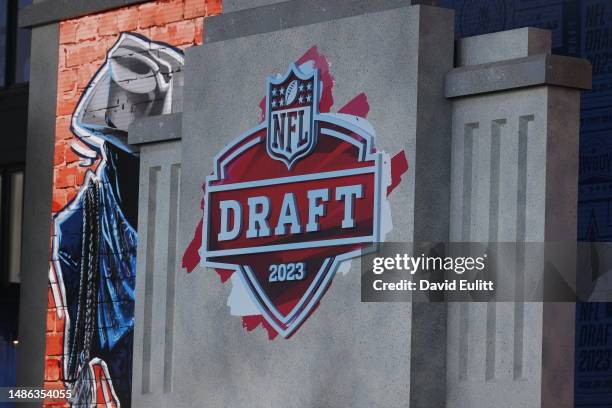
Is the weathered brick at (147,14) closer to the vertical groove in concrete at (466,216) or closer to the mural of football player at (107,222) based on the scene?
the mural of football player at (107,222)

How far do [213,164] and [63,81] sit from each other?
382 cm

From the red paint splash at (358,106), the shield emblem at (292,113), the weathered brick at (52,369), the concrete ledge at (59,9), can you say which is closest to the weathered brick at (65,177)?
the concrete ledge at (59,9)

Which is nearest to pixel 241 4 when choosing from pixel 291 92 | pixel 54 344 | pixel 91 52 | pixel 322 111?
pixel 291 92

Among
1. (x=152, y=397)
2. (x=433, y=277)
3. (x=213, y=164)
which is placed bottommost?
(x=152, y=397)

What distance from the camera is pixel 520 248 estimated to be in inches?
296

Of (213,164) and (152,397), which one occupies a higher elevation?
(213,164)

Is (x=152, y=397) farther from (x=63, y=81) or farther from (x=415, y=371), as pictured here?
(x=63, y=81)

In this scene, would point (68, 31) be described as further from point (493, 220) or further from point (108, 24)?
point (493, 220)

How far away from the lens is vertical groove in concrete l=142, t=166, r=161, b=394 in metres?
9.66

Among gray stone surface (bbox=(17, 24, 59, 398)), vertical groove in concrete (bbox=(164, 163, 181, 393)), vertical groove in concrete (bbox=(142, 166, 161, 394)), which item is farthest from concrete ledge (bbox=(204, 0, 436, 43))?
gray stone surface (bbox=(17, 24, 59, 398))

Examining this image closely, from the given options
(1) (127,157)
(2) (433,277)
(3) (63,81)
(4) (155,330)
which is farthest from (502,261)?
(3) (63,81)

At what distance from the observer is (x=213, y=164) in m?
9.14

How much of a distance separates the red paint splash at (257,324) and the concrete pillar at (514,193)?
1221mm

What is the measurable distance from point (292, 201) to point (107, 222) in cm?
365
